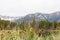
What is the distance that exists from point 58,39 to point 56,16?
6.18 feet

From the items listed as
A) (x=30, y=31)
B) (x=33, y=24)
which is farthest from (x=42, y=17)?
(x=30, y=31)

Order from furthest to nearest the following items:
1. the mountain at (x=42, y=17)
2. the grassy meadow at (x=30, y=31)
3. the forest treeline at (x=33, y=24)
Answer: the mountain at (x=42, y=17) < the forest treeline at (x=33, y=24) < the grassy meadow at (x=30, y=31)

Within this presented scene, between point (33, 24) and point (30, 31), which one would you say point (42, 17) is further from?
point (30, 31)

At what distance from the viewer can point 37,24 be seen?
4.57m

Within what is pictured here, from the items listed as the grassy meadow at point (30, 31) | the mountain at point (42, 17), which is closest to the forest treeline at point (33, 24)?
the grassy meadow at point (30, 31)

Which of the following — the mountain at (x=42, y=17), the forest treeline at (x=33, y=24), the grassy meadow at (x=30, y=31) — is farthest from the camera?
the mountain at (x=42, y=17)

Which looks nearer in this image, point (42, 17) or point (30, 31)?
point (30, 31)

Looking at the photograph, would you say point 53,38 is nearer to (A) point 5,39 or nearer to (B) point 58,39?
(B) point 58,39

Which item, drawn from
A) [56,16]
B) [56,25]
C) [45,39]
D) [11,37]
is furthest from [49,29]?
[11,37]

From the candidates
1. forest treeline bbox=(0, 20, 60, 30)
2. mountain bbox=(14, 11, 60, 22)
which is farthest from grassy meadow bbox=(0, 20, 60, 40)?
mountain bbox=(14, 11, 60, 22)

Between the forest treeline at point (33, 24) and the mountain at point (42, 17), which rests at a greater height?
the mountain at point (42, 17)

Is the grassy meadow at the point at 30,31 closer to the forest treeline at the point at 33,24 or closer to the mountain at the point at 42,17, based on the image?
the forest treeline at the point at 33,24

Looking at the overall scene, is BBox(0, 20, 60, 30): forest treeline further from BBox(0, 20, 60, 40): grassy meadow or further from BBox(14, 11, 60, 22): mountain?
BBox(14, 11, 60, 22): mountain

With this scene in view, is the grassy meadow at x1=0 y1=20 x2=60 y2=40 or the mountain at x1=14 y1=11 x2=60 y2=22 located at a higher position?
the mountain at x1=14 y1=11 x2=60 y2=22
